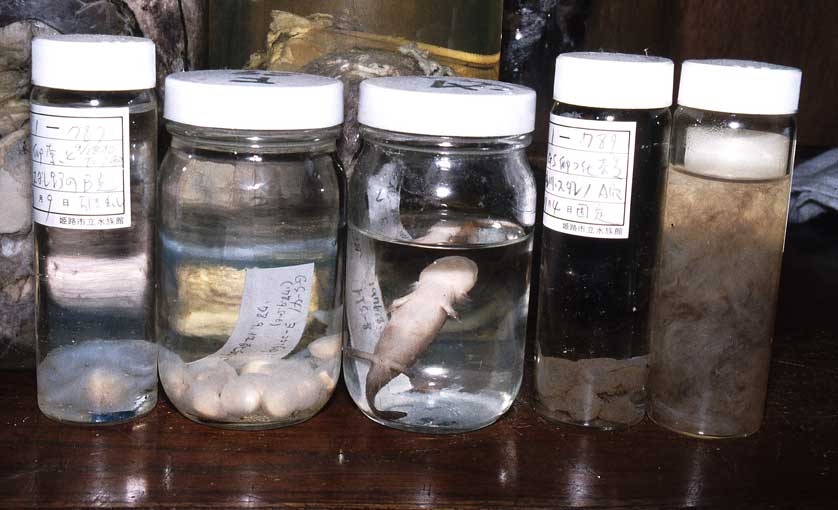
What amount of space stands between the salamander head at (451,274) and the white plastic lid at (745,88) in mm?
182

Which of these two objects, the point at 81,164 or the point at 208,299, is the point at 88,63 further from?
the point at 208,299

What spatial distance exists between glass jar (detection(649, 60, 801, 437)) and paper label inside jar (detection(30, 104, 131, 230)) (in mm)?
358

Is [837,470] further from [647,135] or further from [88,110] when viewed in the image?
[88,110]

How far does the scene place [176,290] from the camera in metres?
0.67

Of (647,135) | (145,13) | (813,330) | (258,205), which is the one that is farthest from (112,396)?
(813,330)

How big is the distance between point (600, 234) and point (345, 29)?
0.80 feet

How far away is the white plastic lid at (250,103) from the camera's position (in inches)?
23.9

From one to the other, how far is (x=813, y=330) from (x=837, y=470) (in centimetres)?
28

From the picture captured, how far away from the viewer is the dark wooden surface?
1.95 ft

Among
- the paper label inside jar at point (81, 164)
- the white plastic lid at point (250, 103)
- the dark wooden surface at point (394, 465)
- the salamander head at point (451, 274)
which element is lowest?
the dark wooden surface at point (394, 465)

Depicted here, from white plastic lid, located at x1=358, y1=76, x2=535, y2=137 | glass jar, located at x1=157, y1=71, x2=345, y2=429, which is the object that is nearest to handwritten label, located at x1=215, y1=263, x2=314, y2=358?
glass jar, located at x1=157, y1=71, x2=345, y2=429

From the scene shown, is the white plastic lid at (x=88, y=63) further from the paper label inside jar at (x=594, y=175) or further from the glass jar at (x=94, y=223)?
the paper label inside jar at (x=594, y=175)

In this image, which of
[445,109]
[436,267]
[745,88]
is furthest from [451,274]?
[745,88]

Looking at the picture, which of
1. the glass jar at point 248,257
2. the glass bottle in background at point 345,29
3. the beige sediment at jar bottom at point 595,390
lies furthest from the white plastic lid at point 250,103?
the beige sediment at jar bottom at point 595,390
